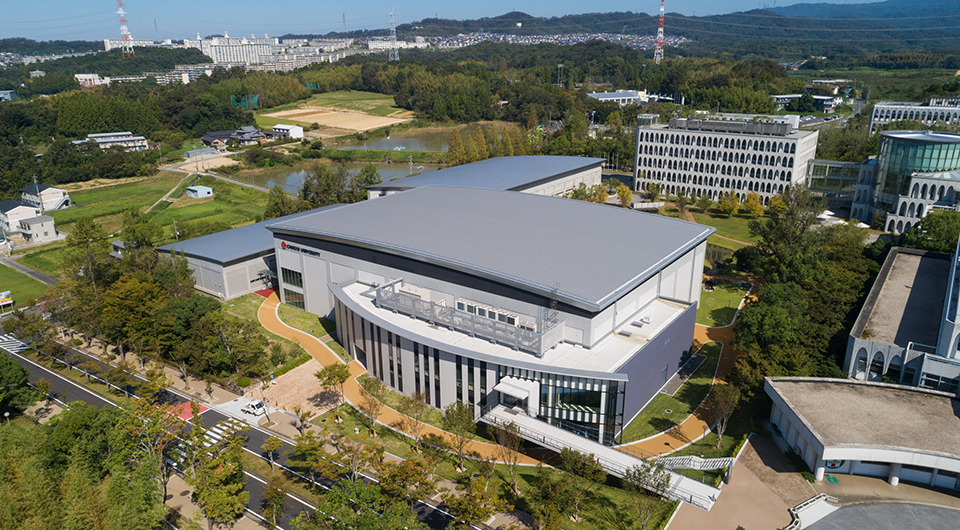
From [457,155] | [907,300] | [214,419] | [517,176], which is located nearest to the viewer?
[214,419]

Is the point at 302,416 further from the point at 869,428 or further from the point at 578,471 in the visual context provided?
the point at 869,428

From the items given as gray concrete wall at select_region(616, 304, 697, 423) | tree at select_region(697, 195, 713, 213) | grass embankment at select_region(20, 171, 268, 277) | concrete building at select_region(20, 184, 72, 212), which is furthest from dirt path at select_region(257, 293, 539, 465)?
concrete building at select_region(20, 184, 72, 212)

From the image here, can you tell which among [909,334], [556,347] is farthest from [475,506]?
[909,334]

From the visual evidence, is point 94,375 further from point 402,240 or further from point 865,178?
point 865,178

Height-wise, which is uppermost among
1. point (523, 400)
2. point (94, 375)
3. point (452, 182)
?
point (452, 182)

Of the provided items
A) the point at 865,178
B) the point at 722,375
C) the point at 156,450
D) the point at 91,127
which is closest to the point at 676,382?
the point at 722,375

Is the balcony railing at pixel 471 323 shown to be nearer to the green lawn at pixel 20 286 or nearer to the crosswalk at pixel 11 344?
the crosswalk at pixel 11 344

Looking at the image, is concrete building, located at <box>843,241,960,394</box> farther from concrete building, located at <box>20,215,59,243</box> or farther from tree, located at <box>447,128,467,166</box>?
concrete building, located at <box>20,215,59,243</box>

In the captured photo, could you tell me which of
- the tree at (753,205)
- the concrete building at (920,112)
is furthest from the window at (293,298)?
the concrete building at (920,112)
